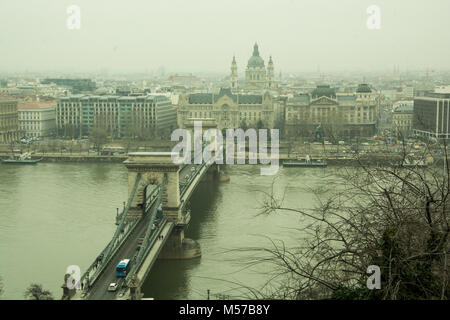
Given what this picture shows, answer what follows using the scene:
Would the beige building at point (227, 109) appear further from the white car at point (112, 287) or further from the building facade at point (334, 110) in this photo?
the white car at point (112, 287)

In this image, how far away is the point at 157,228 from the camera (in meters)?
5.48

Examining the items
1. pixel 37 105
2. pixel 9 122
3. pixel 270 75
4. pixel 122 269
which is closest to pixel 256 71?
pixel 270 75

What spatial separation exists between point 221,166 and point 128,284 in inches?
290

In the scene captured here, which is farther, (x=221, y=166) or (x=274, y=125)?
(x=274, y=125)

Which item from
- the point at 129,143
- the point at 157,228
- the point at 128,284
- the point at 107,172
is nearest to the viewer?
A: the point at 128,284

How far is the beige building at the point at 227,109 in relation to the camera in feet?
59.1

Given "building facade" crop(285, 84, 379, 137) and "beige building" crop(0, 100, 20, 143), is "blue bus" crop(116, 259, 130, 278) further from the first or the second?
"building facade" crop(285, 84, 379, 137)

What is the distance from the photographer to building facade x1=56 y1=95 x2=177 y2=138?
54.5ft

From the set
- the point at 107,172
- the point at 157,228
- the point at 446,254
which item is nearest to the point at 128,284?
the point at 157,228

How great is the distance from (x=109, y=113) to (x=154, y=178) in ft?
36.8

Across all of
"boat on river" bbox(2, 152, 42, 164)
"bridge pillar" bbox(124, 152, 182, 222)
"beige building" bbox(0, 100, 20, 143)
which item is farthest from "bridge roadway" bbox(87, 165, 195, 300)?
"beige building" bbox(0, 100, 20, 143)

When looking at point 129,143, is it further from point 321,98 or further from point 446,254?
point 446,254

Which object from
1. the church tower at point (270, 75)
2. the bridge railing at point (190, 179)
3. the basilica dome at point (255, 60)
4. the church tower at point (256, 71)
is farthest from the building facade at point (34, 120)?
the basilica dome at point (255, 60)

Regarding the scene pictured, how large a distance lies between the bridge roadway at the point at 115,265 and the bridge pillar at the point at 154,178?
0.51 feet
